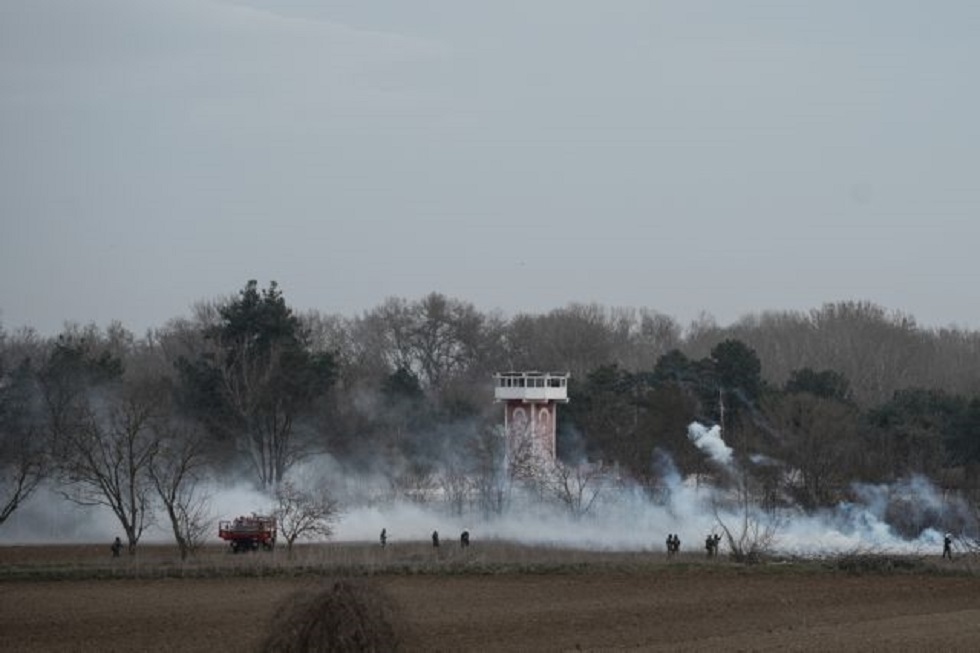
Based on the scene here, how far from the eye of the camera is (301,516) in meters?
65.4

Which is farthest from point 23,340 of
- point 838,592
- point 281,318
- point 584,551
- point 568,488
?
point 838,592

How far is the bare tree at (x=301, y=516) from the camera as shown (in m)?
63.8

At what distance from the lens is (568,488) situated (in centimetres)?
7950

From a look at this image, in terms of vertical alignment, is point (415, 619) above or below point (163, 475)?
below

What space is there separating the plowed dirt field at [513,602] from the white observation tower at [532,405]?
22.0 metres

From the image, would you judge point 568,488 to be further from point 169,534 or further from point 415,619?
point 415,619

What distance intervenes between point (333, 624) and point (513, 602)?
16.3 m

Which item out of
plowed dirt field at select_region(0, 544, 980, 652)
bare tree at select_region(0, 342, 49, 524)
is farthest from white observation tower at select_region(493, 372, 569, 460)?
bare tree at select_region(0, 342, 49, 524)

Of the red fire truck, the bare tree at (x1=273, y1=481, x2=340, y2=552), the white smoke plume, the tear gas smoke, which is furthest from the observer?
the white smoke plume

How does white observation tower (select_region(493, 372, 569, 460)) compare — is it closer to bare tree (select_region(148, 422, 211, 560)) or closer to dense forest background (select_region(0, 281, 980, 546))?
dense forest background (select_region(0, 281, 980, 546))

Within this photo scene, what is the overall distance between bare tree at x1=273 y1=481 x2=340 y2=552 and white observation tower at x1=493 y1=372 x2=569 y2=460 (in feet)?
46.7

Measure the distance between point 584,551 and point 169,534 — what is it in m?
20.3

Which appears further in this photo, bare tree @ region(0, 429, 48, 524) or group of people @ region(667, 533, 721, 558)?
bare tree @ region(0, 429, 48, 524)

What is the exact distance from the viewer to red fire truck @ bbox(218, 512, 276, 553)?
221ft
